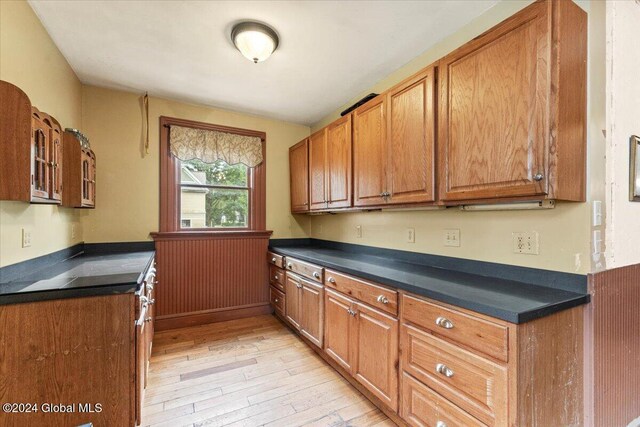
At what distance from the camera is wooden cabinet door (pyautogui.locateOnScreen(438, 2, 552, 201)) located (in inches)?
50.0

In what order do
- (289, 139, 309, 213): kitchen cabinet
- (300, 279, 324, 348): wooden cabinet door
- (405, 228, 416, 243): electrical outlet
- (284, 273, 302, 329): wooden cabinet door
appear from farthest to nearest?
(289, 139, 309, 213): kitchen cabinet, (284, 273, 302, 329): wooden cabinet door, (300, 279, 324, 348): wooden cabinet door, (405, 228, 416, 243): electrical outlet

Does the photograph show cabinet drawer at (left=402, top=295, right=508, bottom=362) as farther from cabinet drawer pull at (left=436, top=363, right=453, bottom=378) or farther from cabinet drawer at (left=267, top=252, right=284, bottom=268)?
cabinet drawer at (left=267, top=252, right=284, bottom=268)

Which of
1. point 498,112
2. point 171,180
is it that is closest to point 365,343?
point 498,112

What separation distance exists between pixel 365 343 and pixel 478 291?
2.79 feet

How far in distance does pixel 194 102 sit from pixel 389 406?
3.44 meters

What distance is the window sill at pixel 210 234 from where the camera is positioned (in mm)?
3076

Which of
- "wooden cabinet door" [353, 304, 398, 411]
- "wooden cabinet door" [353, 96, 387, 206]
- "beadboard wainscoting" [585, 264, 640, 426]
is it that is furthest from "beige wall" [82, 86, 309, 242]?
"beadboard wainscoting" [585, 264, 640, 426]

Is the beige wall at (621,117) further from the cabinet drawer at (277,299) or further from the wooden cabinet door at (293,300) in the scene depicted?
the cabinet drawer at (277,299)

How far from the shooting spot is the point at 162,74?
8.48 feet

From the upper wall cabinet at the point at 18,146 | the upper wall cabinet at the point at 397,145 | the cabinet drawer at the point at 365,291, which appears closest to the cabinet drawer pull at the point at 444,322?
the cabinet drawer at the point at 365,291

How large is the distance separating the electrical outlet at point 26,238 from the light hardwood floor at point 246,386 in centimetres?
127

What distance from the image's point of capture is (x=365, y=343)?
1.89 m

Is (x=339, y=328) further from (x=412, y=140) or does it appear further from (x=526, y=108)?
(x=526, y=108)

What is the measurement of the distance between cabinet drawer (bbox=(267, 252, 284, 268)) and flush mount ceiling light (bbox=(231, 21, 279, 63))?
6.72ft
